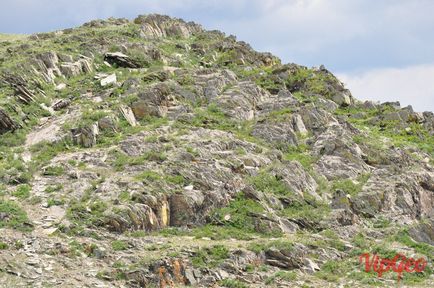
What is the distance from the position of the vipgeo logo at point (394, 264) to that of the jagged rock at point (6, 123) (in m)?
19.9

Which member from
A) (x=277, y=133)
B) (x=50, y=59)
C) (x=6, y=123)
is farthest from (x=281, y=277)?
(x=50, y=59)

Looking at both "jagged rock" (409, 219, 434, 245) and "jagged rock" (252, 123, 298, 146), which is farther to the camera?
"jagged rock" (252, 123, 298, 146)

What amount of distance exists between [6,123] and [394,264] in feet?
70.4

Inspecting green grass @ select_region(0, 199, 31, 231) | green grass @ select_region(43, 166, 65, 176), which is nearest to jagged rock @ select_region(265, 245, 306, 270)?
green grass @ select_region(0, 199, 31, 231)

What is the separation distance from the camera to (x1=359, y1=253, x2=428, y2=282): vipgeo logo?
67.6 ft

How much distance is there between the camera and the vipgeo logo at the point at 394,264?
811 inches

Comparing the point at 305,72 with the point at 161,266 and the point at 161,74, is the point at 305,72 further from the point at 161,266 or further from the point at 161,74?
the point at 161,266

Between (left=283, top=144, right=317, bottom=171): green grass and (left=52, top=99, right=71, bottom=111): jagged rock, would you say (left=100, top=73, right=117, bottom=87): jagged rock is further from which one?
(left=283, top=144, right=317, bottom=171): green grass

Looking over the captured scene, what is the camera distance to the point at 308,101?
40062 millimetres

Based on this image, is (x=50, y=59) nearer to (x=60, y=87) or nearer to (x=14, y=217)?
(x=60, y=87)

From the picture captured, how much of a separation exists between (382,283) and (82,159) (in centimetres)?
1539

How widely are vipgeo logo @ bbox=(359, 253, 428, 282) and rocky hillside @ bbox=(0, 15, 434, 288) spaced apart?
388 millimetres

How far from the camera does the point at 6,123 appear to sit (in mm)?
29375

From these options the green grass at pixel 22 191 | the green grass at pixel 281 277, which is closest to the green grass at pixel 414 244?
the green grass at pixel 281 277
